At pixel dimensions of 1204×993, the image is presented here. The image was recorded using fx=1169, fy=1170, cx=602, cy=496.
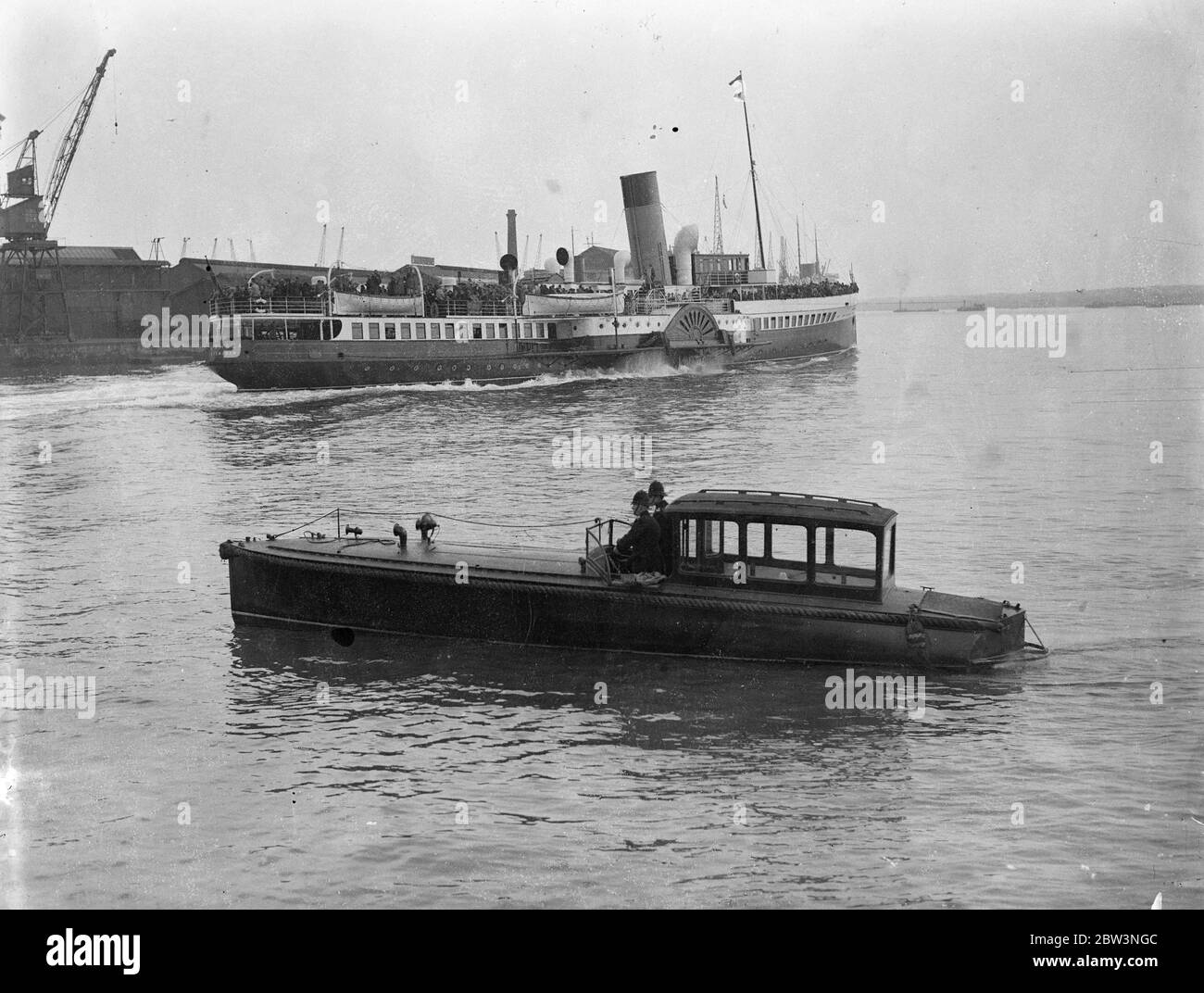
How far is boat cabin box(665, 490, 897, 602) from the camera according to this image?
1492 cm

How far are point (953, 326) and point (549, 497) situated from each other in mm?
139332

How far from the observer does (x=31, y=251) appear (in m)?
77.9

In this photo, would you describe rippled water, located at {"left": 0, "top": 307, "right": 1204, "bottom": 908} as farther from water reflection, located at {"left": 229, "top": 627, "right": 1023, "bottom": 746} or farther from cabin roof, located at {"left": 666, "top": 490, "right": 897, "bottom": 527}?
cabin roof, located at {"left": 666, "top": 490, "right": 897, "bottom": 527}

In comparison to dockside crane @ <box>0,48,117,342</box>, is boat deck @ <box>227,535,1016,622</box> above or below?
below

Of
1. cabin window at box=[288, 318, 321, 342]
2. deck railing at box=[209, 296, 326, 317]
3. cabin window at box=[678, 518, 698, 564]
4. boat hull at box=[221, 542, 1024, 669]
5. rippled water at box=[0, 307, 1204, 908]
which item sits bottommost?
rippled water at box=[0, 307, 1204, 908]

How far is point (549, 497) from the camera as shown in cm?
2681

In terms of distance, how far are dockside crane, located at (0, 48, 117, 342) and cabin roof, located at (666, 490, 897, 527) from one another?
61.7 meters

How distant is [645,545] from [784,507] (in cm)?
189

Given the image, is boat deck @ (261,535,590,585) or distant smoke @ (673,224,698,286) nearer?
boat deck @ (261,535,590,585)

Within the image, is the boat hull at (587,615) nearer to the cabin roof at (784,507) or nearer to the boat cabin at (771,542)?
the boat cabin at (771,542)

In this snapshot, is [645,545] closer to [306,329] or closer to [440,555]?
[440,555]

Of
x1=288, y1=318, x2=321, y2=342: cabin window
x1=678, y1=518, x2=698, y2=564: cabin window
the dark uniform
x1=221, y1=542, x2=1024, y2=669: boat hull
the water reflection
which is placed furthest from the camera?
x1=288, y1=318, x2=321, y2=342: cabin window

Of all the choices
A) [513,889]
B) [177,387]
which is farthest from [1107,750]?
[177,387]

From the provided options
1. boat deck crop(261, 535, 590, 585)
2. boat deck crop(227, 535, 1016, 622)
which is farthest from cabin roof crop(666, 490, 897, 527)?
boat deck crop(261, 535, 590, 585)
